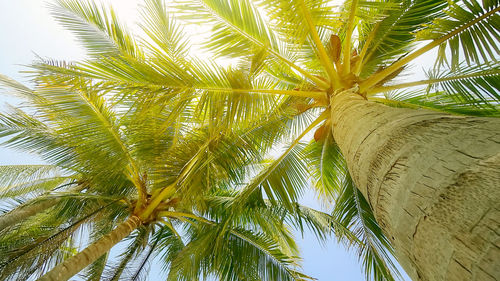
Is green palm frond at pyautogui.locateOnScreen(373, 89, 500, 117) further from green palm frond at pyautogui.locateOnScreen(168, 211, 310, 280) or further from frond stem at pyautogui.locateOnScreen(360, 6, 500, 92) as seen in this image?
green palm frond at pyautogui.locateOnScreen(168, 211, 310, 280)

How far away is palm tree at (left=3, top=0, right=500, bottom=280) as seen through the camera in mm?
786

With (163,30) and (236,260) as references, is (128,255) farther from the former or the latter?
(163,30)

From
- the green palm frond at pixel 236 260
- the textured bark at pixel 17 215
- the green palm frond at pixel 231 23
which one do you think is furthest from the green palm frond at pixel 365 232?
the textured bark at pixel 17 215

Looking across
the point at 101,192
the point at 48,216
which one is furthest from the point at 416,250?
the point at 48,216

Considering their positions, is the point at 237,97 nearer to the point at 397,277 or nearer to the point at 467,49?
the point at 467,49

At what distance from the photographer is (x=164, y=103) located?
2.72m

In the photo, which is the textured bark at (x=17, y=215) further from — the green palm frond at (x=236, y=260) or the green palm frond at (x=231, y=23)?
the green palm frond at (x=231, y=23)

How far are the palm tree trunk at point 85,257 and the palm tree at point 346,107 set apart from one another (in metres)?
0.65

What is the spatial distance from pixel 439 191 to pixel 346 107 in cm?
136

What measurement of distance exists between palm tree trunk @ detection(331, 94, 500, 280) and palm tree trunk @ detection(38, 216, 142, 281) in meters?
3.60

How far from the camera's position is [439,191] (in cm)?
80

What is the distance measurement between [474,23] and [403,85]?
91 cm

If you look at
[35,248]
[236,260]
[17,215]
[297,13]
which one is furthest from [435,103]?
[17,215]

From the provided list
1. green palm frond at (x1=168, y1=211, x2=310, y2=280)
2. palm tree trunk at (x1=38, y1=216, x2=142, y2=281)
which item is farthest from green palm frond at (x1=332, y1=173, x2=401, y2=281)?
palm tree trunk at (x1=38, y1=216, x2=142, y2=281)
